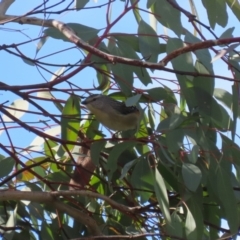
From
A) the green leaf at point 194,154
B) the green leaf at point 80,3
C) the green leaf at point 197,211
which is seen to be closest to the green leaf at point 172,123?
the green leaf at point 194,154

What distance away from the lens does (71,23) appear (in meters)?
1.70

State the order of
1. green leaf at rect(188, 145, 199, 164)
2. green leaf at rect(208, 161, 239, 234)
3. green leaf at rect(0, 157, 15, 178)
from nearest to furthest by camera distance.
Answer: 1. green leaf at rect(188, 145, 199, 164)
2. green leaf at rect(208, 161, 239, 234)
3. green leaf at rect(0, 157, 15, 178)

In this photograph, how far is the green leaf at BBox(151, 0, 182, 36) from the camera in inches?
66.7

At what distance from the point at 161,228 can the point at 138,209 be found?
86mm

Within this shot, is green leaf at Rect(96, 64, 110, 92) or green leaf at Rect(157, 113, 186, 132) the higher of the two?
green leaf at Rect(96, 64, 110, 92)

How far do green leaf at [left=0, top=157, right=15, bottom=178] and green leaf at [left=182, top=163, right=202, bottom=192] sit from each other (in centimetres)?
49

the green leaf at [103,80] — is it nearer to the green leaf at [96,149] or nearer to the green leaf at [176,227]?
the green leaf at [96,149]

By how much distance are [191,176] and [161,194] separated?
8 centimetres

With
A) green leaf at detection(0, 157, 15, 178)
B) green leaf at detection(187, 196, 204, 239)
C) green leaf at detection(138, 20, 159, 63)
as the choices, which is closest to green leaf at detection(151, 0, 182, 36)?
green leaf at detection(138, 20, 159, 63)

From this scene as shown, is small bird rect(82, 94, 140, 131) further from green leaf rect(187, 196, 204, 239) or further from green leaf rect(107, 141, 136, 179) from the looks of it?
green leaf rect(187, 196, 204, 239)

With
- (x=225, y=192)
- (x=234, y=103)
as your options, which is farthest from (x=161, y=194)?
(x=234, y=103)

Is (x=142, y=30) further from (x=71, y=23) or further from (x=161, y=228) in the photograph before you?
(x=161, y=228)

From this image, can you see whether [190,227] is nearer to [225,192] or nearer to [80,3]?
[225,192]

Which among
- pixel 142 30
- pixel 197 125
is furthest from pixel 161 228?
pixel 142 30
